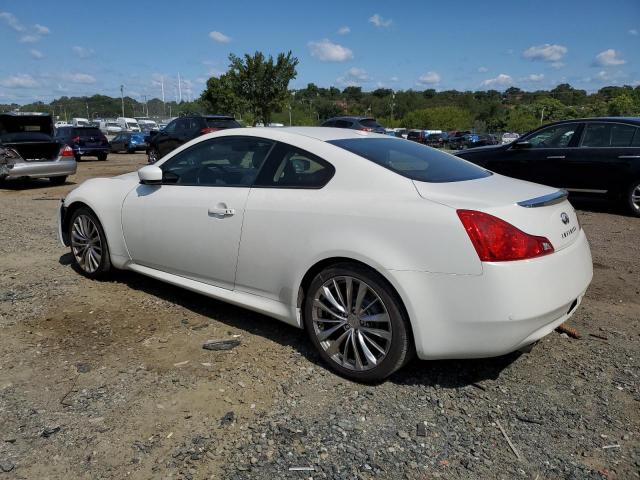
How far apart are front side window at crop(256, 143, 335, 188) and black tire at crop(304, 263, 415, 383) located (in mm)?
595

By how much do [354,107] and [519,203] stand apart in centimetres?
10665

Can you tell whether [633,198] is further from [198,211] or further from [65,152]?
[65,152]

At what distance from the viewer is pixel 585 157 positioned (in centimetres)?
842

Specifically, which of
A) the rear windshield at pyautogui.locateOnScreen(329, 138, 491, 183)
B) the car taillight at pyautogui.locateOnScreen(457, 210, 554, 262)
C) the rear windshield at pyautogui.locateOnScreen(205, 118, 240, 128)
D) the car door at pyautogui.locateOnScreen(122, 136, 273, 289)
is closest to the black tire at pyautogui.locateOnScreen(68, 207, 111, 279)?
the car door at pyautogui.locateOnScreen(122, 136, 273, 289)

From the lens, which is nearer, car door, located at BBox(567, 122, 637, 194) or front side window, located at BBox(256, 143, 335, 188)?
front side window, located at BBox(256, 143, 335, 188)

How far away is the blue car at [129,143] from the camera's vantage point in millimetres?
28125

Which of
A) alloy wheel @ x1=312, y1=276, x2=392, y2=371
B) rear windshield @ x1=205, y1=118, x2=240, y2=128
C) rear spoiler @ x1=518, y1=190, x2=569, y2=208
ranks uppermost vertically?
rear windshield @ x1=205, y1=118, x2=240, y2=128

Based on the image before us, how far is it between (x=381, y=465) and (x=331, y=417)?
0.45 m

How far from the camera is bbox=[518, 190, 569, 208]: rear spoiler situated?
9.55 ft

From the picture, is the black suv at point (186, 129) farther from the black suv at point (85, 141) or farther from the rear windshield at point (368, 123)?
the rear windshield at point (368, 123)

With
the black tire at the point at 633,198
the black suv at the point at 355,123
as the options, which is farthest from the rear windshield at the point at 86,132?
the black tire at the point at 633,198

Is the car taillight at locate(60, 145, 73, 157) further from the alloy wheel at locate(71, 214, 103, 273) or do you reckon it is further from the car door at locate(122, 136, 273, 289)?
the car door at locate(122, 136, 273, 289)

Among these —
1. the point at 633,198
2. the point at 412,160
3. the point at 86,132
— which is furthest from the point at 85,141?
the point at 412,160

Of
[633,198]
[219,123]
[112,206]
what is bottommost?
[633,198]
